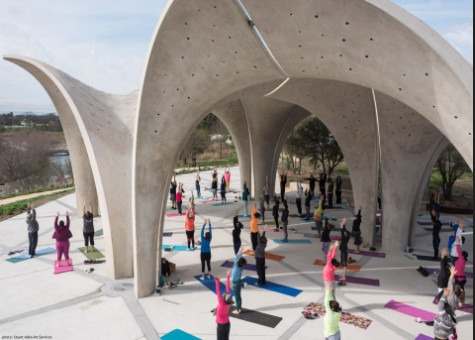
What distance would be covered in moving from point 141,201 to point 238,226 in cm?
323

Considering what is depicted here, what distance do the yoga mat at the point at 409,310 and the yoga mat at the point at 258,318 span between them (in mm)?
2667

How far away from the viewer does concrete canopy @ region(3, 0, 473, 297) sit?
18.9ft

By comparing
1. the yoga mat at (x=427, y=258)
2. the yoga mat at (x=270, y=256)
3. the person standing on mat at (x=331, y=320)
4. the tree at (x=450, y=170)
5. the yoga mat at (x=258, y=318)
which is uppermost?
the tree at (x=450, y=170)

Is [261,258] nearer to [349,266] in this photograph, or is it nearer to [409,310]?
[349,266]

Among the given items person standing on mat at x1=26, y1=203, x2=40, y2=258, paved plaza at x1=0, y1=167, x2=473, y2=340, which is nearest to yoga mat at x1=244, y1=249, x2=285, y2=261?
paved plaza at x1=0, y1=167, x2=473, y2=340

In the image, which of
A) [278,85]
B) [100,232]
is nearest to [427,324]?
[278,85]

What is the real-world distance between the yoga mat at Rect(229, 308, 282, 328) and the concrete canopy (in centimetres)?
254

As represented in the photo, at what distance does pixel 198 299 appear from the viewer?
8367mm

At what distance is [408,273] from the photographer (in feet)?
32.8

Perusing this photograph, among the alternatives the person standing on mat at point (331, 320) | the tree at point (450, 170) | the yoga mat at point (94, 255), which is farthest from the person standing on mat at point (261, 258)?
the tree at point (450, 170)

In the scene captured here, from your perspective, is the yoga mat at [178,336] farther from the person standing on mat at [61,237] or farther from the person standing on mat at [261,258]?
the person standing on mat at [61,237]

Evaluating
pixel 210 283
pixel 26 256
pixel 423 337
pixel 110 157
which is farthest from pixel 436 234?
pixel 26 256

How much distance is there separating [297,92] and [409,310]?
8881 millimetres

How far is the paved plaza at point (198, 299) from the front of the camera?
23.0 ft
